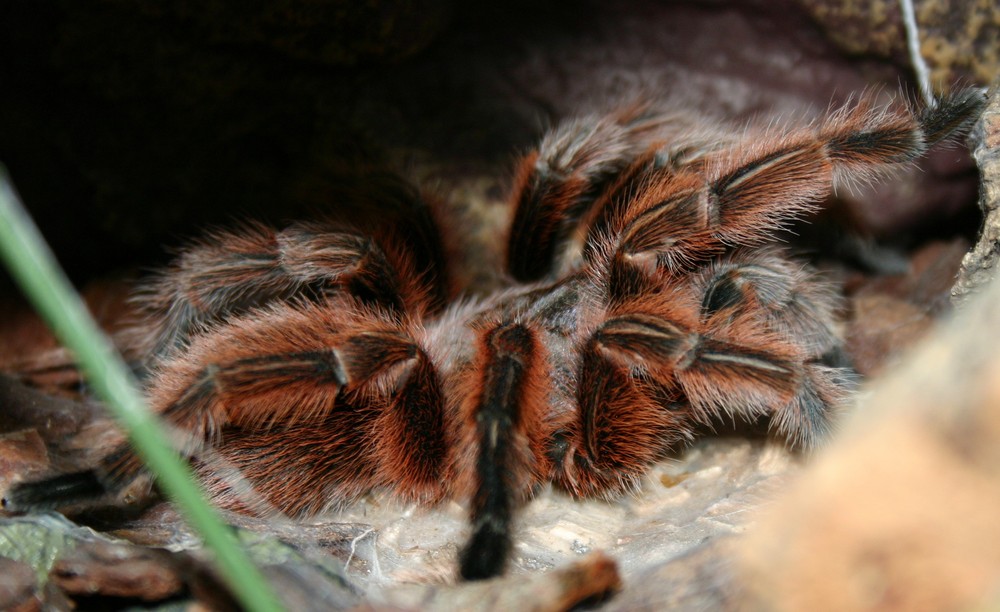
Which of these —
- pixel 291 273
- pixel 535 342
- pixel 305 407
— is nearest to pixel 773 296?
pixel 535 342

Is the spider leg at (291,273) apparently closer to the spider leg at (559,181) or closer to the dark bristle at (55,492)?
the spider leg at (559,181)

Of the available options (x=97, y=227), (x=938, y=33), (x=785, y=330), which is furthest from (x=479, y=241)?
(x=938, y=33)

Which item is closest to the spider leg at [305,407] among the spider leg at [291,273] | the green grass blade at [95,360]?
the spider leg at [291,273]

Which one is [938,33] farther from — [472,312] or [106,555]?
[106,555]

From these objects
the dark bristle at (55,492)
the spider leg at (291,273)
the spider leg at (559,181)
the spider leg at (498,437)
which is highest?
the spider leg at (559,181)

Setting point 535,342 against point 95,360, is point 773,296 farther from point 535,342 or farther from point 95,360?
point 95,360

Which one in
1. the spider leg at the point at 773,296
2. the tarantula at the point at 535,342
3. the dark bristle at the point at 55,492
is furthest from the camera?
the spider leg at the point at 773,296

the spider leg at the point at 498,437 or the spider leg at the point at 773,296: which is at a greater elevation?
the spider leg at the point at 773,296

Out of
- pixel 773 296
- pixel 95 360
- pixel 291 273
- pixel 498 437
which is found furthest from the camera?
pixel 291 273

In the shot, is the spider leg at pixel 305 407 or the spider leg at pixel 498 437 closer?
the spider leg at pixel 498 437
